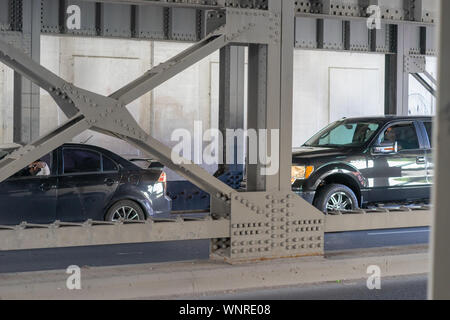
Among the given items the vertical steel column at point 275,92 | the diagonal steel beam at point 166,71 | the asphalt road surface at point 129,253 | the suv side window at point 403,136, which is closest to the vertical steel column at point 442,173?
the diagonal steel beam at point 166,71

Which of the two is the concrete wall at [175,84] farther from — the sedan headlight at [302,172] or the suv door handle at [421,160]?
the suv door handle at [421,160]

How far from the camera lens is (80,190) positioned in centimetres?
1305

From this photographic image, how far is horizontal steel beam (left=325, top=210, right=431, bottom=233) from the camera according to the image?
9.46m

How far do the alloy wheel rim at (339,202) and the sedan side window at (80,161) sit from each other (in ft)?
13.4

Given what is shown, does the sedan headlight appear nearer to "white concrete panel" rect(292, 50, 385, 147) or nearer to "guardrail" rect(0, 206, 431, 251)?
"guardrail" rect(0, 206, 431, 251)

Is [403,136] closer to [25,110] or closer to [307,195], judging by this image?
[307,195]

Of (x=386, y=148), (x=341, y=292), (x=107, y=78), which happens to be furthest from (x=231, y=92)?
(x=107, y=78)

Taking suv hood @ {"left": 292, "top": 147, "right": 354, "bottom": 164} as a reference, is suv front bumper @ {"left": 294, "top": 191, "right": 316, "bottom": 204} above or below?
below

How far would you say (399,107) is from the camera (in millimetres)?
19375

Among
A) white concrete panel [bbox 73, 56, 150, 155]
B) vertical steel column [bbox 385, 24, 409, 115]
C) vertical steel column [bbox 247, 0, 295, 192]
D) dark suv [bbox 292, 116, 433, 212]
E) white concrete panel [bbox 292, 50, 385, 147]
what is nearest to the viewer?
vertical steel column [bbox 247, 0, 295, 192]

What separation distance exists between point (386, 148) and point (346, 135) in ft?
2.79

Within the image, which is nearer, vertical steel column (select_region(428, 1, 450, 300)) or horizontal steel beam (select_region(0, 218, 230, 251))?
vertical steel column (select_region(428, 1, 450, 300))

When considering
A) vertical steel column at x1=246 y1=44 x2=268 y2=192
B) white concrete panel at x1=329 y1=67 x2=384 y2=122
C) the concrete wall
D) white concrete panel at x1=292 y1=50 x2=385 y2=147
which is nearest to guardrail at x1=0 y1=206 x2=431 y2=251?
vertical steel column at x1=246 y1=44 x2=268 y2=192
